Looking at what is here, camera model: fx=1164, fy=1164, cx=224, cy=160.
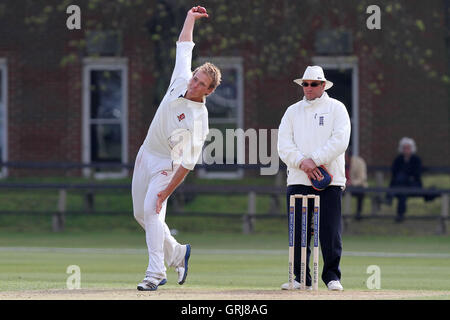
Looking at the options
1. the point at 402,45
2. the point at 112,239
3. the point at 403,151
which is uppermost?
the point at 402,45

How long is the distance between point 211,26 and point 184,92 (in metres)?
11.6

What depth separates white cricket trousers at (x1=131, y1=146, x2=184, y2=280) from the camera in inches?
394

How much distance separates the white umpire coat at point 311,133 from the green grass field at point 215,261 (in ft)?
3.65

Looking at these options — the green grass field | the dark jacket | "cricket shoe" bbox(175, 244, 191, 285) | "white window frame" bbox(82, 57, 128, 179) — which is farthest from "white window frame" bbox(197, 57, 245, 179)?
"cricket shoe" bbox(175, 244, 191, 285)

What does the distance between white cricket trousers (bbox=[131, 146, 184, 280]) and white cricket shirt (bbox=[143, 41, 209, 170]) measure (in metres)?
0.07

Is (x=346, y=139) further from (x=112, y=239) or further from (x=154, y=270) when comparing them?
(x=112, y=239)

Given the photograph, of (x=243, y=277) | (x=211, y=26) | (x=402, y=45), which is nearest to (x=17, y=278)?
(x=243, y=277)

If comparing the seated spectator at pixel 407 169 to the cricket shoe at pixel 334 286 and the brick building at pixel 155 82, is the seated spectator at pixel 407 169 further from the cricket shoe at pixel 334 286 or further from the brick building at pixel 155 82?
the cricket shoe at pixel 334 286

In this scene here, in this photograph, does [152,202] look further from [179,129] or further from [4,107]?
[4,107]

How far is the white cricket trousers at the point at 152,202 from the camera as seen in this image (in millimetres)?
10016

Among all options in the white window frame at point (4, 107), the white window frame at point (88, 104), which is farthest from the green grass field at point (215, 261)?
the white window frame at point (4, 107)

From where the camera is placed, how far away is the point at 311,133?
10.5 metres

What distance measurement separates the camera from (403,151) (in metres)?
22.0
